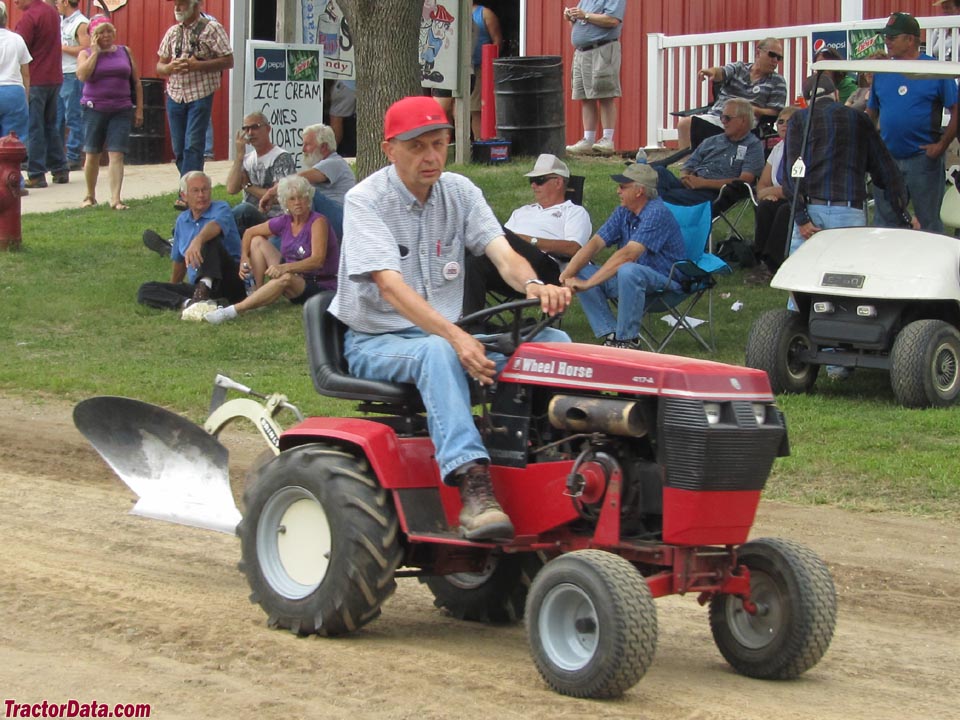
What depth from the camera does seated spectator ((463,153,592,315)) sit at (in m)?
11.5

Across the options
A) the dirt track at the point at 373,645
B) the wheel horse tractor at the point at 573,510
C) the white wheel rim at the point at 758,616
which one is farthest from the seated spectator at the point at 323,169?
the white wheel rim at the point at 758,616

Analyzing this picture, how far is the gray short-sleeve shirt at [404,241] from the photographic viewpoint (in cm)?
566

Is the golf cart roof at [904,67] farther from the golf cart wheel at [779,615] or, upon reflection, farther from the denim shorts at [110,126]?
the denim shorts at [110,126]

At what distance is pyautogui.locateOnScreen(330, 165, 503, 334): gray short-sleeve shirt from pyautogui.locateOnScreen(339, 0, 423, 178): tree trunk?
6.90 m

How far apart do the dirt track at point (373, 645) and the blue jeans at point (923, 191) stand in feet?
15.0

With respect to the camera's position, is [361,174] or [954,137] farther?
[361,174]

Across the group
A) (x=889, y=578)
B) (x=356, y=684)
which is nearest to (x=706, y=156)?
(x=889, y=578)

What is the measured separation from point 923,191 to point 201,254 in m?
5.94

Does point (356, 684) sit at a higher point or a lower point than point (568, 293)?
lower

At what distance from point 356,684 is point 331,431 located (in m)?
1.07

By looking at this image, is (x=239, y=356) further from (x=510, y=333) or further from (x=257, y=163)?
(x=510, y=333)

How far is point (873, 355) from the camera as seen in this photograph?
1016 cm

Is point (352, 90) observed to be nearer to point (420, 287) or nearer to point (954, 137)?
point (954, 137)

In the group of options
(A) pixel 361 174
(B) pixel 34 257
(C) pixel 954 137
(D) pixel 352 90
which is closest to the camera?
(C) pixel 954 137
